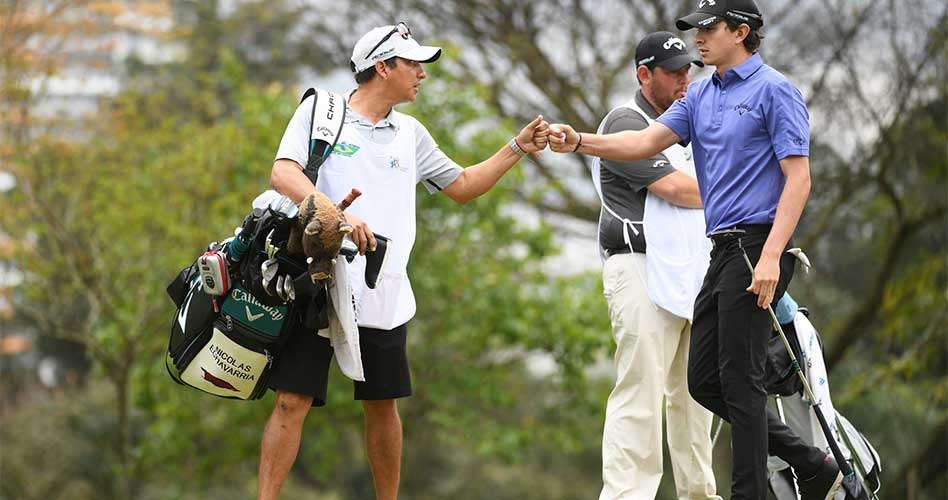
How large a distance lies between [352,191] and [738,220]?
5.02ft

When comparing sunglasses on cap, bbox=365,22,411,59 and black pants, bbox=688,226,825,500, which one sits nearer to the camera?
black pants, bbox=688,226,825,500

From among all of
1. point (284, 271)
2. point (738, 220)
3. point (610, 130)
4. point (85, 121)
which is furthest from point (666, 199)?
point (85, 121)

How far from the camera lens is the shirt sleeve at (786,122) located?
4566mm

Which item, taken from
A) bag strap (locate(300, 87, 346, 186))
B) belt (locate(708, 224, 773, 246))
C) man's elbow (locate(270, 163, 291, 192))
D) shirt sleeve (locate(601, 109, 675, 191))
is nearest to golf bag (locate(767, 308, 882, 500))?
belt (locate(708, 224, 773, 246))

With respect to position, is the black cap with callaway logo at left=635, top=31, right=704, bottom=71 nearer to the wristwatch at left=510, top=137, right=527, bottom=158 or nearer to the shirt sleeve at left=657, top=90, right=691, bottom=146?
the shirt sleeve at left=657, top=90, right=691, bottom=146

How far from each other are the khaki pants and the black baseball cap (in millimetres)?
1180

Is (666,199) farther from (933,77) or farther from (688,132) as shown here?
(933,77)

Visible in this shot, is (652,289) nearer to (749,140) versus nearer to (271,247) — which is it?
(749,140)

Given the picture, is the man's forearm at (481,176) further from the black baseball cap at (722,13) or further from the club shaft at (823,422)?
the club shaft at (823,422)

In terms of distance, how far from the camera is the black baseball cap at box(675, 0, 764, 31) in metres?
4.79

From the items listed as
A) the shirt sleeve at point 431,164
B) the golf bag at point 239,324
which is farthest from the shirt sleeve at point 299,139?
the shirt sleeve at point 431,164

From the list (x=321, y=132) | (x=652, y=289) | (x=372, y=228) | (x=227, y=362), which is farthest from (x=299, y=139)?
(x=652, y=289)

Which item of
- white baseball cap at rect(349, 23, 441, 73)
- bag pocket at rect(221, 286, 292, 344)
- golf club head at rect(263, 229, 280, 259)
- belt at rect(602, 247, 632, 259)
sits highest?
white baseball cap at rect(349, 23, 441, 73)

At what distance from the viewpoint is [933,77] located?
1555cm
